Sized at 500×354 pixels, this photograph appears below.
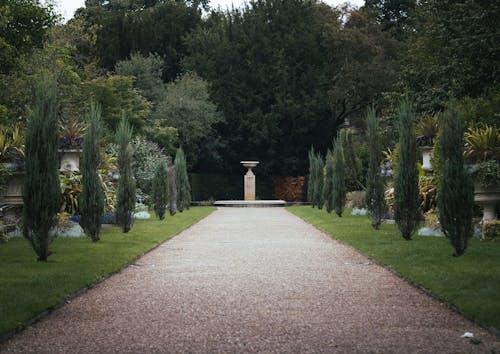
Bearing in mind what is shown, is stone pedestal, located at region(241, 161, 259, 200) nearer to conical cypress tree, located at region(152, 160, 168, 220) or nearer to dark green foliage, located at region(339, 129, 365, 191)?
dark green foliage, located at region(339, 129, 365, 191)

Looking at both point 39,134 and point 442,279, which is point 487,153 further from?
point 39,134

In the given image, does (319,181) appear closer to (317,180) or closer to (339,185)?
(317,180)

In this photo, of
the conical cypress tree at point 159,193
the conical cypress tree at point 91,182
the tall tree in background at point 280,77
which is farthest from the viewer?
the tall tree in background at point 280,77

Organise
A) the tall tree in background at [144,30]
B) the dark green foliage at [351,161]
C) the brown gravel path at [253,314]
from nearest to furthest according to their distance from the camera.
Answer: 1. the brown gravel path at [253,314]
2. the dark green foliage at [351,161]
3. the tall tree in background at [144,30]

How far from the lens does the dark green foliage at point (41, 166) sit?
9.80m

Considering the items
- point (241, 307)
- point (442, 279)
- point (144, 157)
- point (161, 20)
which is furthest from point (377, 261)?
point (161, 20)

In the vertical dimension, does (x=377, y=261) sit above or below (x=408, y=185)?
below

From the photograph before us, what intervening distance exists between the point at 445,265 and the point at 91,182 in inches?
276

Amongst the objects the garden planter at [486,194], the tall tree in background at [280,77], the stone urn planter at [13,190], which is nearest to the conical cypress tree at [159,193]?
the stone urn planter at [13,190]

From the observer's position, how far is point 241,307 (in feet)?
21.9

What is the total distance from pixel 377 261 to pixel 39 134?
5.45 metres

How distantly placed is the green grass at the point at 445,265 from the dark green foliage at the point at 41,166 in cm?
508

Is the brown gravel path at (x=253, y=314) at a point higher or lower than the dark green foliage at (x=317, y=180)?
lower

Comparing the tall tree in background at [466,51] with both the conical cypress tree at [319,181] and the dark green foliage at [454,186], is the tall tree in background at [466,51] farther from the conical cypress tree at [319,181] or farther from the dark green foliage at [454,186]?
the conical cypress tree at [319,181]
